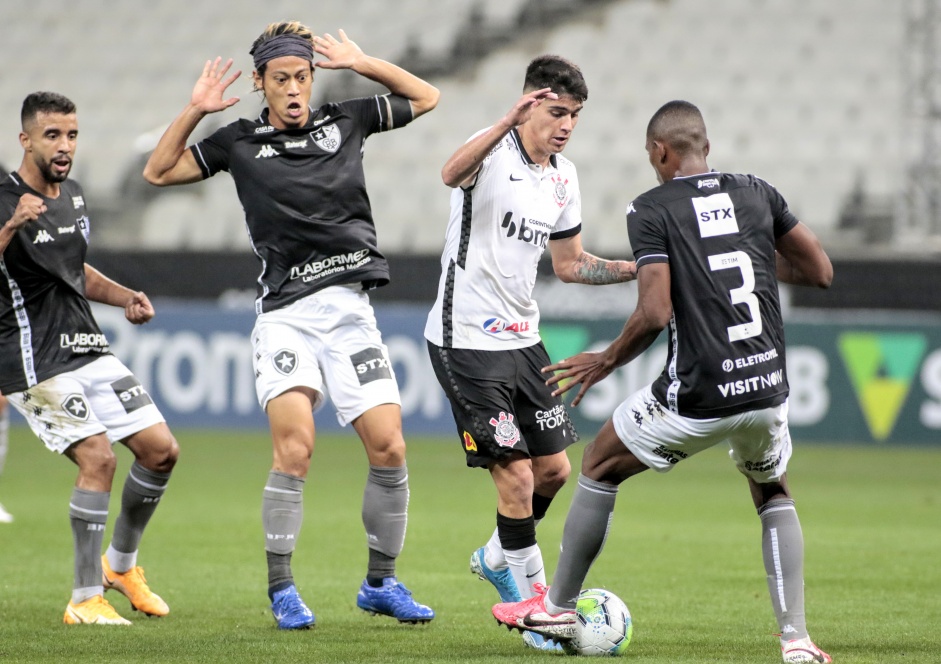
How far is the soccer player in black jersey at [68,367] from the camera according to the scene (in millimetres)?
6391

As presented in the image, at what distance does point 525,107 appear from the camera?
5.63m

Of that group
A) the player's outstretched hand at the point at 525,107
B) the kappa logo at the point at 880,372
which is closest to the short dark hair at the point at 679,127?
the player's outstretched hand at the point at 525,107

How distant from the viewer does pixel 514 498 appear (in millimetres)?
6027

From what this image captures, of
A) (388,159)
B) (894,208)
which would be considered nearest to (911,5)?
(894,208)

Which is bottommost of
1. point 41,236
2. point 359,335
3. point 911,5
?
point 359,335

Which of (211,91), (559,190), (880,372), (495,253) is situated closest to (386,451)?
(495,253)

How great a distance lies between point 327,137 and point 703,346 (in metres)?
2.18

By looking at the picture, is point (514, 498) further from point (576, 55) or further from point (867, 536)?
point (576, 55)

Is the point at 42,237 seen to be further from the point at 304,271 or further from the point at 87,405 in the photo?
the point at 304,271

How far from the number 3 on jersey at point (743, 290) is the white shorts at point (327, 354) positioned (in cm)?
177

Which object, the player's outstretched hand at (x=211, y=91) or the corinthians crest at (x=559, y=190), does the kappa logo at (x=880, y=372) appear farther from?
the player's outstretched hand at (x=211, y=91)

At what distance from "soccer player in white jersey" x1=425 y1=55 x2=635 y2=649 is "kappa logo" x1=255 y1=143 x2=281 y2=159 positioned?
843 mm

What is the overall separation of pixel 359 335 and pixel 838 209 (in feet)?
43.9

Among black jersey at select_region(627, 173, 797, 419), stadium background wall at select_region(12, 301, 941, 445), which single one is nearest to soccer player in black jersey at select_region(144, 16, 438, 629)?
black jersey at select_region(627, 173, 797, 419)
